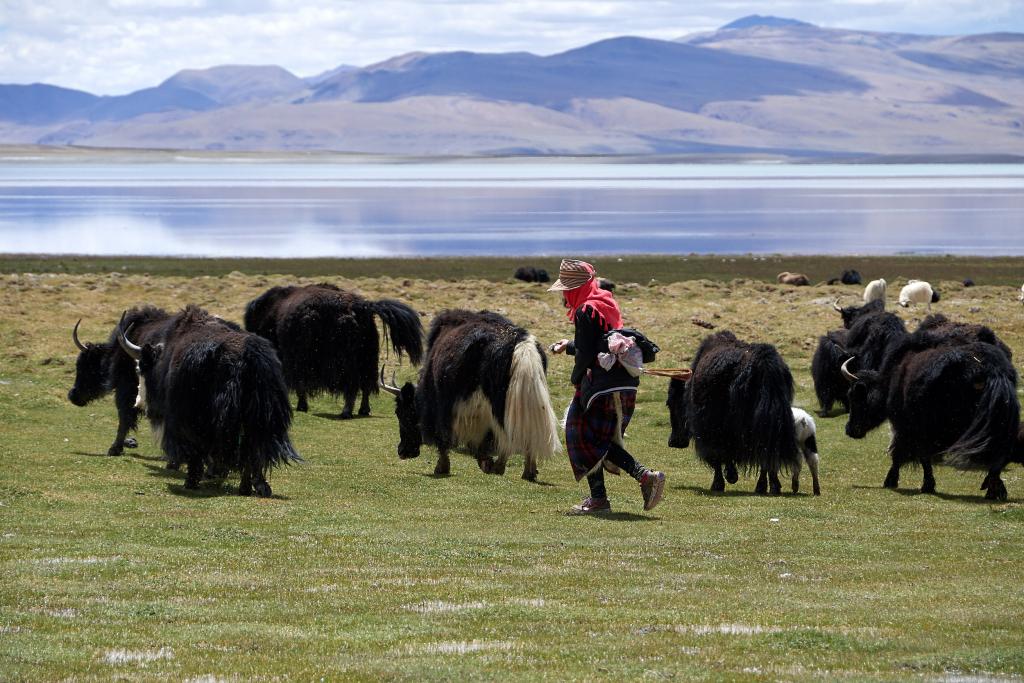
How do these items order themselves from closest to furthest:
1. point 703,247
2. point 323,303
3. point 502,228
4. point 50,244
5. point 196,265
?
point 323,303 → point 196,265 → point 50,244 → point 703,247 → point 502,228

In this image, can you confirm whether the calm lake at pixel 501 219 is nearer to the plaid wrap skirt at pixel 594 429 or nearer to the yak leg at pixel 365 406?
the yak leg at pixel 365 406

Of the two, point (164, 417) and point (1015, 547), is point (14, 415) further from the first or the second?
point (1015, 547)

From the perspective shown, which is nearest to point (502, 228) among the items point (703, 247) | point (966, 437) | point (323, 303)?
point (703, 247)

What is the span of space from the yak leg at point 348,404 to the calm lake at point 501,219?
39.5 meters

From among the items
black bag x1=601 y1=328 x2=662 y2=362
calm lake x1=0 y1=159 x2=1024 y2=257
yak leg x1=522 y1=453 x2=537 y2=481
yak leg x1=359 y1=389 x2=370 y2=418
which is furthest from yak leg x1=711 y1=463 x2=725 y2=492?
calm lake x1=0 y1=159 x2=1024 y2=257

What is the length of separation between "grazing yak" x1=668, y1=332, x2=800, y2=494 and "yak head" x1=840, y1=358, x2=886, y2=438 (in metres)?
1.36

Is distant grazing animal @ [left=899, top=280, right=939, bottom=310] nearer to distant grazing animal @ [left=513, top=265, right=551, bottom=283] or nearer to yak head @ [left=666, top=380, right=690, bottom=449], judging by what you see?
distant grazing animal @ [left=513, top=265, right=551, bottom=283]

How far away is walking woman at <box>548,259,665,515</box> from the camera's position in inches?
426

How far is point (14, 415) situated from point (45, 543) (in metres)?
8.63

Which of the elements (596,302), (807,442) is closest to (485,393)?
(596,302)

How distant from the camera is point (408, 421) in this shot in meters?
14.7

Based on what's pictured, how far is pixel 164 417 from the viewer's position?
12383 millimetres

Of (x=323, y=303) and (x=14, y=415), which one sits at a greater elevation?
(x=323, y=303)

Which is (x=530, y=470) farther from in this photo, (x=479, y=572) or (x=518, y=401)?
(x=479, y=572)
